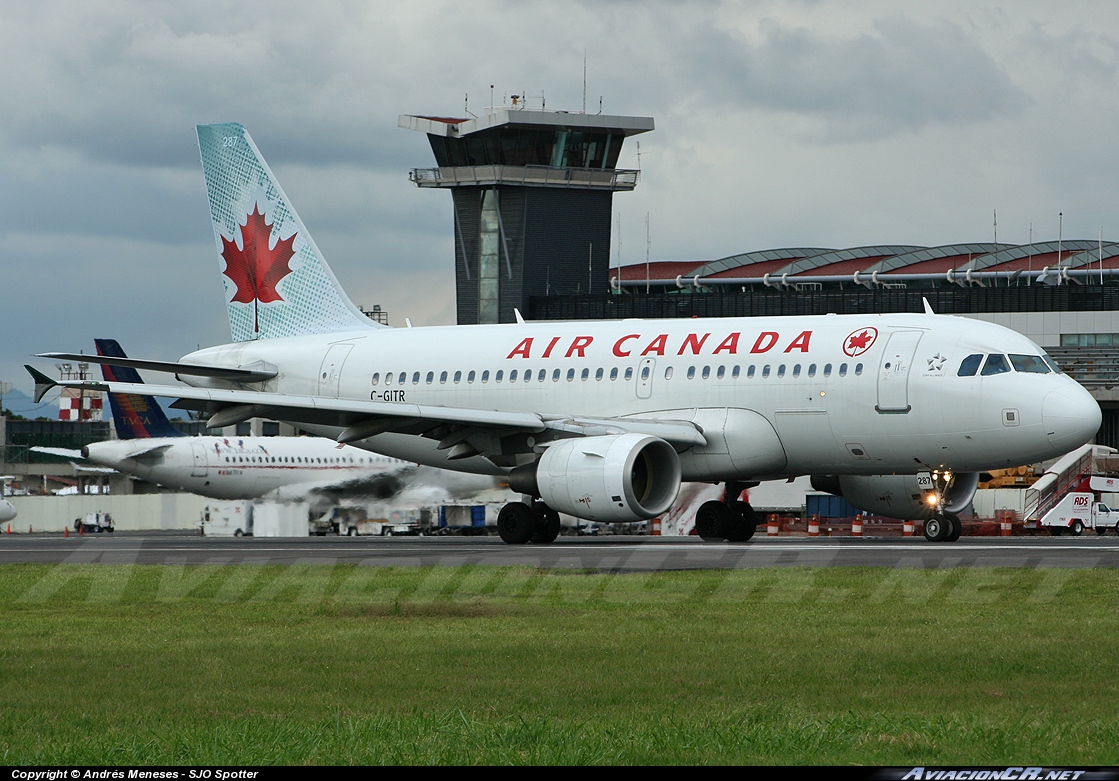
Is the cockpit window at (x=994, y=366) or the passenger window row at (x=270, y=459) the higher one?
the cockpit window at (x=994, y=366)

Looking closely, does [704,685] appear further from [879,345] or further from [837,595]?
[879,345]

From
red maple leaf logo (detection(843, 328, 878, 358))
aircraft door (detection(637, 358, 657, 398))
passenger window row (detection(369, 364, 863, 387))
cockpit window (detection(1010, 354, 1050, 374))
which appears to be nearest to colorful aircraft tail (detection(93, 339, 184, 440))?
passenger window row (detection(369, 364, 863, 387))

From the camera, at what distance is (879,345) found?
28.0 meters

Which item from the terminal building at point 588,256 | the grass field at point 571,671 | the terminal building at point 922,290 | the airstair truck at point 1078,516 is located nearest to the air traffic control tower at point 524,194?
the terminal building at point 588,256

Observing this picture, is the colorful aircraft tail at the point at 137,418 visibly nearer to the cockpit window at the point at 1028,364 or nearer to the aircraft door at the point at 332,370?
the aircraft door at the point at 332,370

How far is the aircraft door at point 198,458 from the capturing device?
5359cm

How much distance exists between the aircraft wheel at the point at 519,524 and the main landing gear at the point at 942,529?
305 inches

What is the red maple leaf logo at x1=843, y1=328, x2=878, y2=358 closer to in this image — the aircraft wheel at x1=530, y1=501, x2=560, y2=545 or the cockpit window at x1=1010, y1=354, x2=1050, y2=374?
the cockpit window at x1=1010, y1=354, x2=1050, y2=374

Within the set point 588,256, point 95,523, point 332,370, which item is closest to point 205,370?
point 332,370

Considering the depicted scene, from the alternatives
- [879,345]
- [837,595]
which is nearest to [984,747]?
[837,595]

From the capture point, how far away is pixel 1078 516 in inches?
1821

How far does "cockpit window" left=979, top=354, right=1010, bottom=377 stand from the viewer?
27.1m

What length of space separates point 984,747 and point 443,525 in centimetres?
4434

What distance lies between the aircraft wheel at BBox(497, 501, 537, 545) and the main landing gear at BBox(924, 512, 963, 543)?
7.75 meters
